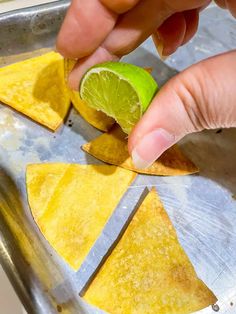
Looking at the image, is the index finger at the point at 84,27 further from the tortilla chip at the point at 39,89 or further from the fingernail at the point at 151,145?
the fingernail at the point at 151,145

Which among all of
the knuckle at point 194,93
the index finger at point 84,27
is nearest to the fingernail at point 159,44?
the index finger at point 84,27

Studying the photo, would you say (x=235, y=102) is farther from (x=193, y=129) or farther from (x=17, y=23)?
(x=17, y=23)

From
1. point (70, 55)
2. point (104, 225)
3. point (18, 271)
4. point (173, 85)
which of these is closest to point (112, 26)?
point (70, 55)

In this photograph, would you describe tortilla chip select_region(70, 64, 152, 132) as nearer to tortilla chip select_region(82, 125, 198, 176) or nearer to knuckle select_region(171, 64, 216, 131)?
tortilla chip select_region(82, 125, 198, 176)

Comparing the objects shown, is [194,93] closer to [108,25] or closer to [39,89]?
[108,25]

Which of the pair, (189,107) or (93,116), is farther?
(93,116)

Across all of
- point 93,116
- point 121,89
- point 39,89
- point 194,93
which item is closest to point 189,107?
point 194,93

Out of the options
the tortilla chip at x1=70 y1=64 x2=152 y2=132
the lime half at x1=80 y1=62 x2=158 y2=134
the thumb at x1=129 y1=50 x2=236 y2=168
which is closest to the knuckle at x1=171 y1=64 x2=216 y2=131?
the thumb at x1=129 y1=50 x2=236 y2=168
